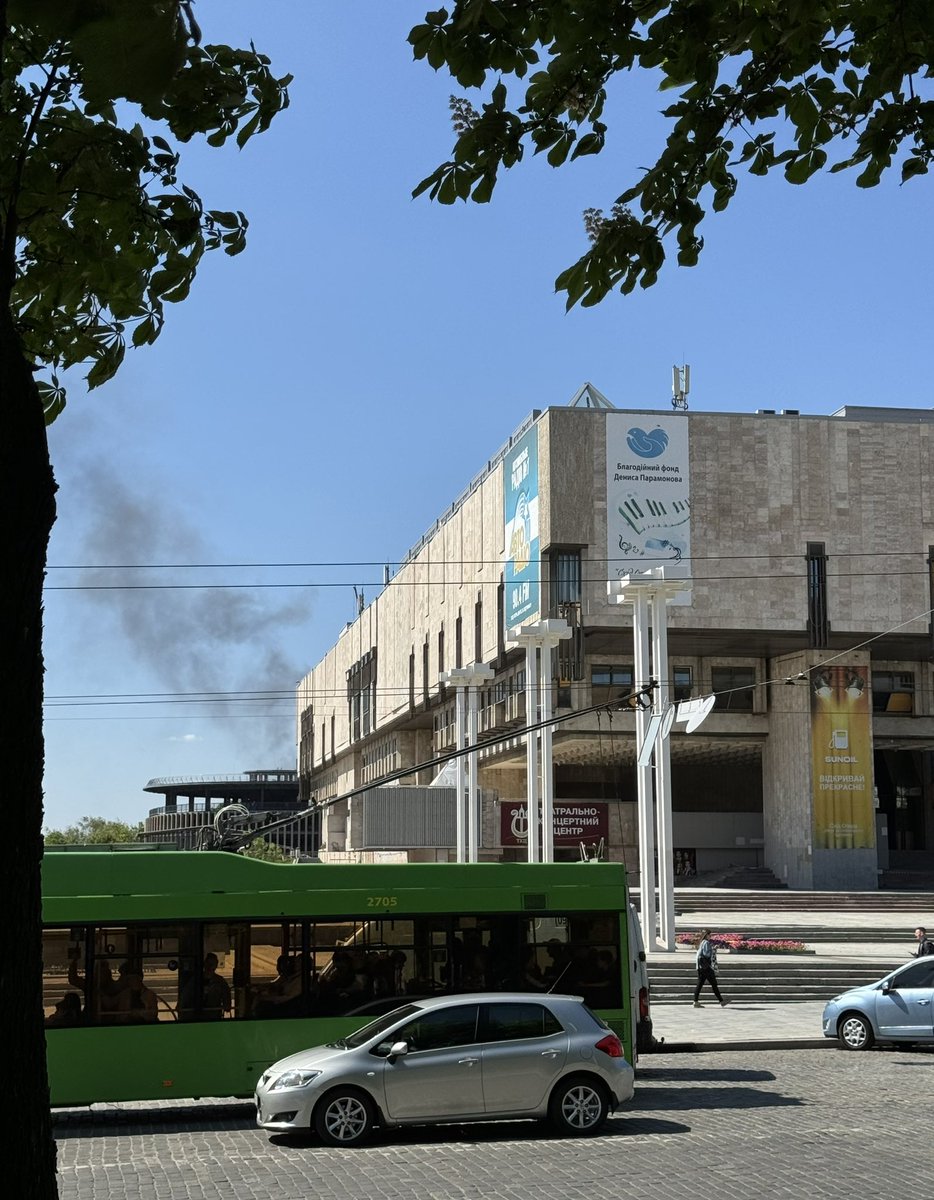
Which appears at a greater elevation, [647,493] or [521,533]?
[647,493]

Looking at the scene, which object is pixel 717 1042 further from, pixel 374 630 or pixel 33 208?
pixel 374 630

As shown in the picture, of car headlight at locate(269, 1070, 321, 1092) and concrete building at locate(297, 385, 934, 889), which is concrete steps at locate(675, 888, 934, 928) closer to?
concrete building at locate(297, 385, 934, 889)

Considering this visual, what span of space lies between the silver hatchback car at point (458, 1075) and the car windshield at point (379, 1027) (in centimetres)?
3

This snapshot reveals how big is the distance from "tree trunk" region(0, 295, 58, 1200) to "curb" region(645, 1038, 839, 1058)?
20155 millimetres

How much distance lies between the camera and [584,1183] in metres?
12.0

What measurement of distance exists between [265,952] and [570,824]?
42.6 m

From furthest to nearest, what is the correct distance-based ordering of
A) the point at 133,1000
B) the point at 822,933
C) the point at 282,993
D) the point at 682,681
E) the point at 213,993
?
the point at 682,681 < the point at 822,933 < the point at 282,993 < the point at 213,993 < the point at 133,1000

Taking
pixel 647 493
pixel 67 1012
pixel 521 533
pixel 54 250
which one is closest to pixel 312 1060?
pixel 67 1012

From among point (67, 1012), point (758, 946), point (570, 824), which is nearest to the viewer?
point (67, 1012)

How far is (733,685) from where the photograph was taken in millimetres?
61969

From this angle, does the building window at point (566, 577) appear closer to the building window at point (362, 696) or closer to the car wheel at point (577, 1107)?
the building window at point (362, 696)

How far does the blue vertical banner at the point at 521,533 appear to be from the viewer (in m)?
58.9

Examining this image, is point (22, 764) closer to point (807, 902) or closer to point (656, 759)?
point (656, 759)

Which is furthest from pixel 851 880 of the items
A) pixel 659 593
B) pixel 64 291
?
pixel 64 291
